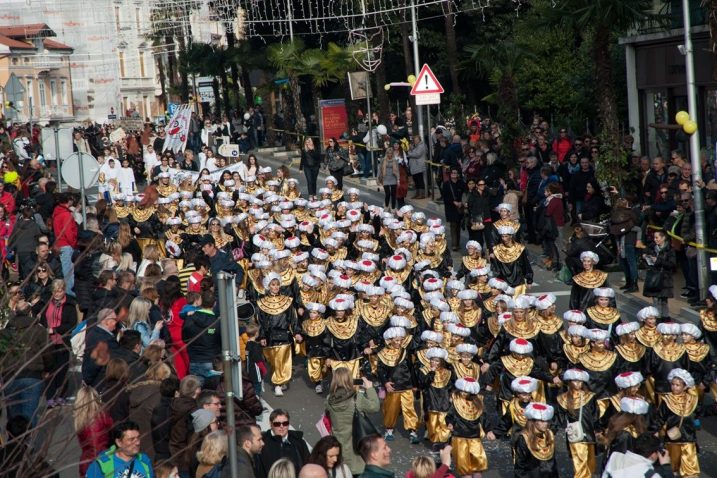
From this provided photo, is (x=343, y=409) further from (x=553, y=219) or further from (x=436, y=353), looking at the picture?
(x=553, y=219)

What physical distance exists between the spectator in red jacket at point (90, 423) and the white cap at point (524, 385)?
4.07 metres

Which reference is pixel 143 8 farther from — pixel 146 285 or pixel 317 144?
pixel 146 285

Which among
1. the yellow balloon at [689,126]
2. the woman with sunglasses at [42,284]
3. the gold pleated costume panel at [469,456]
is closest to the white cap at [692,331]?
the gold pleated costume panel at [469,456]

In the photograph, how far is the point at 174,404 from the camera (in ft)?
35.3

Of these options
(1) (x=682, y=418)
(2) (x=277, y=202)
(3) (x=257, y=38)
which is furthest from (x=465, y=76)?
(1) (x=682, y=418)

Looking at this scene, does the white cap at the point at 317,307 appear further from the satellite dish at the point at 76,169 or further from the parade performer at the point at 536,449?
the satellite dish at the point at 76,169

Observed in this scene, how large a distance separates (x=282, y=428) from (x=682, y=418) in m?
4.26

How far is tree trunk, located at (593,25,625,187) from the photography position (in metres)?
22.6

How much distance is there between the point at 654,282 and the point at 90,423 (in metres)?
11.3

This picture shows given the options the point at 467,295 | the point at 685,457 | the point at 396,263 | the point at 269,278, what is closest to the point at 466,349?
the point at 467,295

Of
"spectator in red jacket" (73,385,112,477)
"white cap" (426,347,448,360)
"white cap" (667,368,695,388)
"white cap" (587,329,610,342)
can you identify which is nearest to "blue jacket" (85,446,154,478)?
"spectator in red jacket" (73,385,112,477)

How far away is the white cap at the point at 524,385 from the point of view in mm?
12828

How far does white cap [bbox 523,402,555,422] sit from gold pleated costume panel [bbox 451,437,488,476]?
3.29 ft

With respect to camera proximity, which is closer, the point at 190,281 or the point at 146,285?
the point at 146,285
